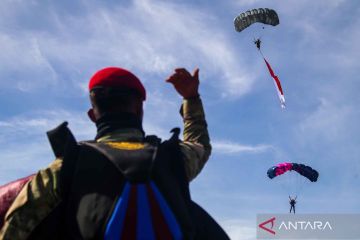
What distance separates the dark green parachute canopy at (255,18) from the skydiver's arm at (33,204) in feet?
116

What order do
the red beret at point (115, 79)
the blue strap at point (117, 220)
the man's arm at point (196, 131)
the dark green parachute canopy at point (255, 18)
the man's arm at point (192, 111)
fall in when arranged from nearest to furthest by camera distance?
the blue strap at point (117, 220) < the red beret at point (115, 79) < the man's arm at point (196, 131) < the man's arm at point (192, 111) < the dark green parachute canopy at point (255, 18)

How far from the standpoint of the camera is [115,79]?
11.0 feet

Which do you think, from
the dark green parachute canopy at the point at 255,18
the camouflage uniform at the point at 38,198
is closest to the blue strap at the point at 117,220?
the camouflage uniform at the point at 38,198

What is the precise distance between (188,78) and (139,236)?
1.24m

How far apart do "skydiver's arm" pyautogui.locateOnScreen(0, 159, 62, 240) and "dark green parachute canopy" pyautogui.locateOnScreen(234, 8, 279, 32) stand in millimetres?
35272

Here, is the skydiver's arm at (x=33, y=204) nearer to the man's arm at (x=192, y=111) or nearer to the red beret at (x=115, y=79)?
the red beret at (x=115, y=79)

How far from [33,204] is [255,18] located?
35.7 meters

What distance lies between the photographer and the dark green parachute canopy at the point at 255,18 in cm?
3712

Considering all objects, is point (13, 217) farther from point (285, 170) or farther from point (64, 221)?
point (285, 170)

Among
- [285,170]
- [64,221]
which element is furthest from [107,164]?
[285,170]

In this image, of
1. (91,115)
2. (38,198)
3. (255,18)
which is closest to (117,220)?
(38,198)

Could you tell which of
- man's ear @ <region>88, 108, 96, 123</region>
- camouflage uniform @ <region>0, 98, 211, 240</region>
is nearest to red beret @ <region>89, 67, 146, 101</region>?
man's ear @ <region>88, 108, 96, 123</region>

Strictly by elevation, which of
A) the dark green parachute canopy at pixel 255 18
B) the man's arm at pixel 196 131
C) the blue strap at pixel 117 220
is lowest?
the blue strap at pixel 117 220

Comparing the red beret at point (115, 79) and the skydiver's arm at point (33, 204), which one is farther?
the red beret at point (115, 79)
